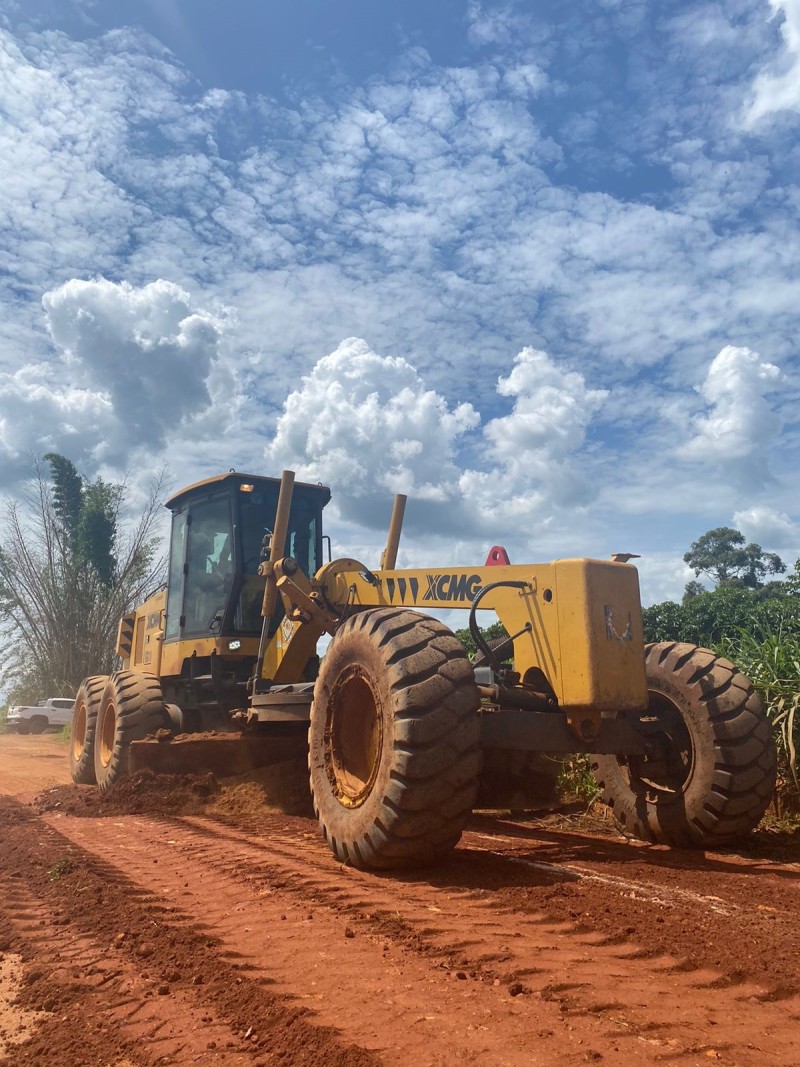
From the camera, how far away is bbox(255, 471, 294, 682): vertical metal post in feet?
24.3

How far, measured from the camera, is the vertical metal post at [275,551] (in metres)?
7.40

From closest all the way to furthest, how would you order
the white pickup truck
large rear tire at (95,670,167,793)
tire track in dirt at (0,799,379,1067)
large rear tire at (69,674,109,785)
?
tire track in dirt at (0,799,379,1067) → large rear tire at (95,670,167,793) → large rear tire at (69,674,109,785) → the white pickup truck

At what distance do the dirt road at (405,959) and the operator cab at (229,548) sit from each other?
3588 millimetres

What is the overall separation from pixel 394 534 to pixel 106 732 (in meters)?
4.68

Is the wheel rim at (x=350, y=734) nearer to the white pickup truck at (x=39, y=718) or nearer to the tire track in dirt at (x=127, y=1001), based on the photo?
the tire track in dirt at (x=127, y=1001)

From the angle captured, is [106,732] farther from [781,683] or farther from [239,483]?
[781,683]

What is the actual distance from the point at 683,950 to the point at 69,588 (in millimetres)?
A: 31332

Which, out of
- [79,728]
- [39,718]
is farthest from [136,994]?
[39,718]

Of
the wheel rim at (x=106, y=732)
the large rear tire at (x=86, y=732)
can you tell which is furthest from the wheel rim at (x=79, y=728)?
the wheel rim at (x=106, y=732)

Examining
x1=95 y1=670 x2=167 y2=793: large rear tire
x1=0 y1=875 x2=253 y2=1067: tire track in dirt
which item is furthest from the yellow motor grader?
x1=95 y1=670 x2=167 y2=793: large rear tire

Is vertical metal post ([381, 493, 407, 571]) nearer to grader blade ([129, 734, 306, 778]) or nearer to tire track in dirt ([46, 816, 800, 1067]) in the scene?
grader blade ([129, 734, 306, 778])

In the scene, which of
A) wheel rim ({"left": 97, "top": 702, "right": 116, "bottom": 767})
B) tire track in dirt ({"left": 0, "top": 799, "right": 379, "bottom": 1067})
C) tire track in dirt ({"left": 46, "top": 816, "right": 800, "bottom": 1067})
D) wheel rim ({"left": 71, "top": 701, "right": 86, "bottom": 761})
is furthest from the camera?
wheel rim ({"left": 71, "top": 701, "right": 86, "bottom": 761})

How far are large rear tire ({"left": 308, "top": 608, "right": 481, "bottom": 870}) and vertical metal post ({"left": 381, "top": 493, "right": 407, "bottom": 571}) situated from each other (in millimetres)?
2753

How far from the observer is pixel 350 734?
5543mm
